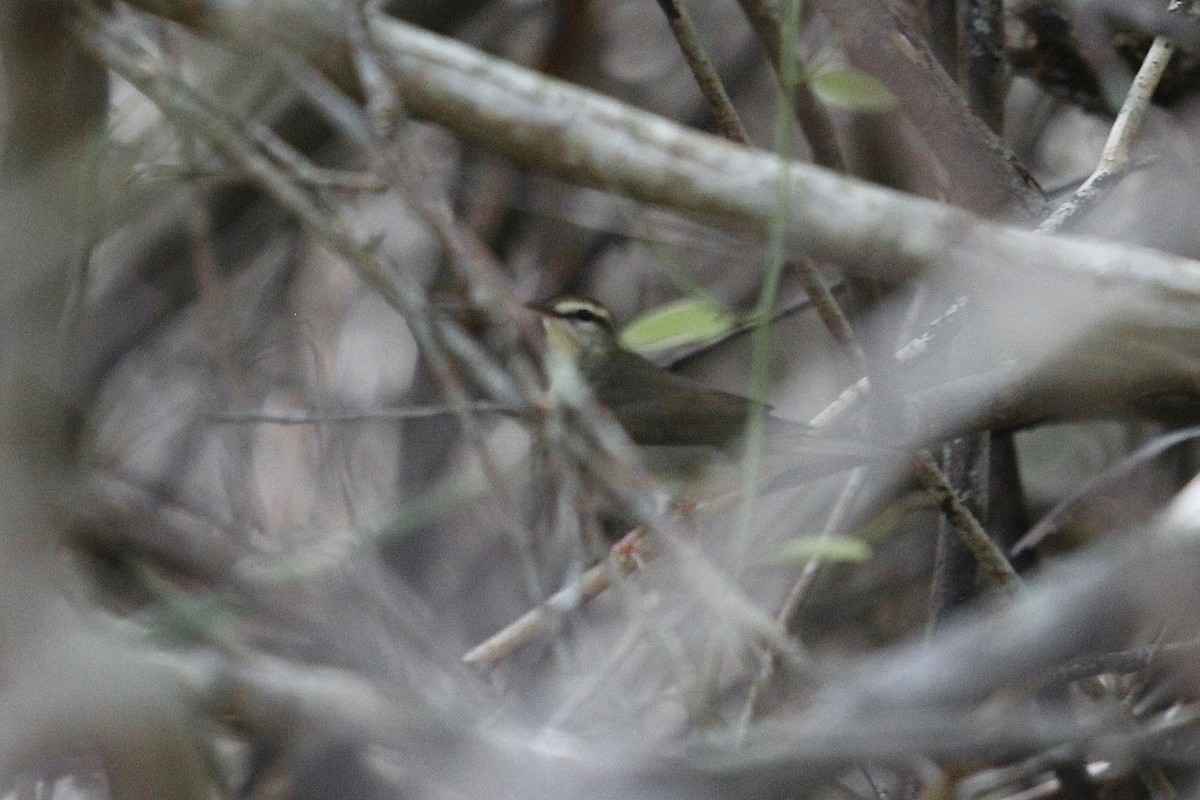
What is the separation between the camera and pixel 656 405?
166 inches

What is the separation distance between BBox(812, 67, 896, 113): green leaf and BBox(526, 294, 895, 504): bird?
0.99 metres

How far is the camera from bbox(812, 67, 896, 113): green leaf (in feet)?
8.70

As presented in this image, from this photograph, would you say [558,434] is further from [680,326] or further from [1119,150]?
[1119,150]

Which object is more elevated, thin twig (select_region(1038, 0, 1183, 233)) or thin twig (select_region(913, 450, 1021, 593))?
thin twig (select_region(1038, 0, 1183, 233))

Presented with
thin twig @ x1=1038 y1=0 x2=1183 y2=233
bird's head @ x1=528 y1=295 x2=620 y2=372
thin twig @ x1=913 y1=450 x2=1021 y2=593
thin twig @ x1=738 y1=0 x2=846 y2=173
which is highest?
bird's head @ x1=528 y1=295 x2=620 y2=372

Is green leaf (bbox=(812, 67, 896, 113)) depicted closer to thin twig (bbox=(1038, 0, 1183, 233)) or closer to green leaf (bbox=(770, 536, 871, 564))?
thin twig (bbox=(1038, 0, 1183, 233))

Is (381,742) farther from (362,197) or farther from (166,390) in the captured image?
(362,197)

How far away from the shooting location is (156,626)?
1794mm

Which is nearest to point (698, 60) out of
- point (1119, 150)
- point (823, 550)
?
point (1119, 150)

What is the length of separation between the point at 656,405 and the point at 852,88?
1.71 m

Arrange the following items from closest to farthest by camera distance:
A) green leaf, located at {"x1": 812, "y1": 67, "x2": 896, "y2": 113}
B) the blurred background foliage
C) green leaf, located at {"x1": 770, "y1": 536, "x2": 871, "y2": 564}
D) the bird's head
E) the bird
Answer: the blurred background foliage → green leaf, located at {"x1": 770, "y1": 536, "x2": 871, "y2": 564} → green leaf, located at {"x1": 812, "y1": 67, "x2": 896, "y2": 113} → the bird → the bird's head

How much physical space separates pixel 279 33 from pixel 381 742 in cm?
130

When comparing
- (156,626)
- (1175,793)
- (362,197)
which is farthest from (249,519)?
(362,197)

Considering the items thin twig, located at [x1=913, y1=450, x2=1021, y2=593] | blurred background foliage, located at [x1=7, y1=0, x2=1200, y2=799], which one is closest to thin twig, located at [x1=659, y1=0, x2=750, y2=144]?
blurred background foliage, located at [x1=7, y1=0, x2=1200, y2=799]
